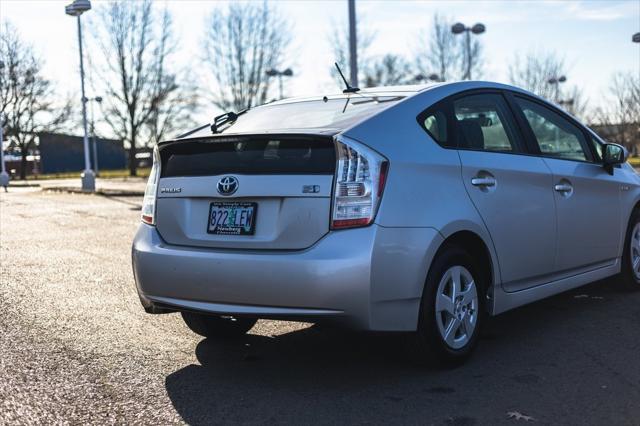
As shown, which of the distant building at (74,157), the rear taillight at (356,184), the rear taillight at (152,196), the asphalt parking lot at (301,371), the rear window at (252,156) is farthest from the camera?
the distant building at (74,157)

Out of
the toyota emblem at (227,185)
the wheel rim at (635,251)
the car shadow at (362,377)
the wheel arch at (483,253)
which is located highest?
the toyota emblem at (227,185)

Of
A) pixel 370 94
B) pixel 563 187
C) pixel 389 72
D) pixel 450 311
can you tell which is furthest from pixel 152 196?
pixel 389 72

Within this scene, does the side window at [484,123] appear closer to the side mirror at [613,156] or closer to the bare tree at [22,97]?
the side mirror at [613,156]

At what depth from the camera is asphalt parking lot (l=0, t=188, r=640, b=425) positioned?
3.61 m

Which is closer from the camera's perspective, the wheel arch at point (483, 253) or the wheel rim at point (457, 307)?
the wheel rim at point (457, 307)

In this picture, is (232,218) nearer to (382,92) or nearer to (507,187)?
(382,92)

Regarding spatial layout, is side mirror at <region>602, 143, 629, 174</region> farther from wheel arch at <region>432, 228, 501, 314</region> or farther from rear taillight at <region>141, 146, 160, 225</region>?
rear taillight at <region>141, 146, 160, 225</region>

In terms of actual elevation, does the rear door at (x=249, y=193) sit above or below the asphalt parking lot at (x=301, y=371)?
above

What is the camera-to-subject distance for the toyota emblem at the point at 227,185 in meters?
4.04

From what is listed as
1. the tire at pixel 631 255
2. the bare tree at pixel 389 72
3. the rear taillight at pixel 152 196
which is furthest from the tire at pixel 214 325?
the bare tree at pixel 389 72

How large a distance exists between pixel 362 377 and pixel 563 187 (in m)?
2.06

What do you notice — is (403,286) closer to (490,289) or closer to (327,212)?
(327,212)

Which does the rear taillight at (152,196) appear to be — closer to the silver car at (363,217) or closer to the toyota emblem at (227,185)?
the silver car at (363,217)

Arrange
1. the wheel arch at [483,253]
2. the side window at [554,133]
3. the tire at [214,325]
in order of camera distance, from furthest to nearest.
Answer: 1. the side window at [554,133]
2. the tire at [214,325]
3. the wheel arch at [483,253]
